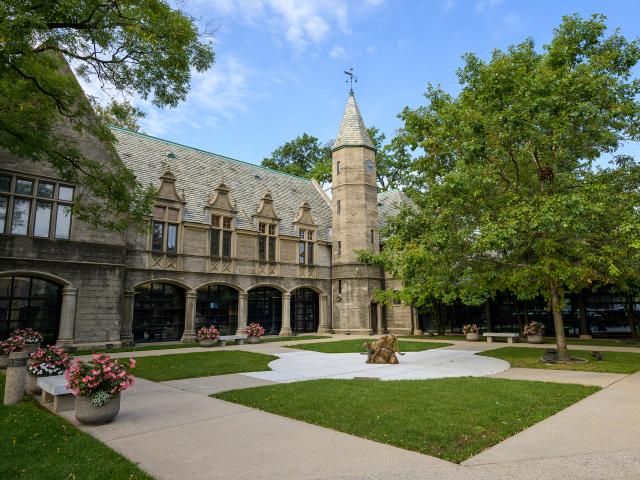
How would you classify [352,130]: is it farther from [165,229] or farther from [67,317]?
[67,317]

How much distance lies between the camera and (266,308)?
29172mm

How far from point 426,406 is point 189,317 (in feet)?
60.8

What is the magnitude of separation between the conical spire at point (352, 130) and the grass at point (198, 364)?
63.4ft

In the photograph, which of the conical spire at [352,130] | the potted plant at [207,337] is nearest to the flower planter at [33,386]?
the potted plant at [207,337]

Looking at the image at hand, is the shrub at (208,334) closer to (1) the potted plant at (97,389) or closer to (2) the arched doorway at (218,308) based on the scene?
(2) the arched doorway at (218,308)

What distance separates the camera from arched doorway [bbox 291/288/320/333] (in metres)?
30.8

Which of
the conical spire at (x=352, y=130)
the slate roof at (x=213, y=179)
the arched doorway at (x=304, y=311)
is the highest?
the conical spire at (x=352, y=130)

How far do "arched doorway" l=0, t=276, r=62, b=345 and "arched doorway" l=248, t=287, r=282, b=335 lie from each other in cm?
1158

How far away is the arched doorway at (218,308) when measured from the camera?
2548 centimetres

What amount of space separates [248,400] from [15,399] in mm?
4964

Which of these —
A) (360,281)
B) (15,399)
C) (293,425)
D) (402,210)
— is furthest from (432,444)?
(360,281)

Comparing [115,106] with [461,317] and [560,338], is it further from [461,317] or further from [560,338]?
[461,317]

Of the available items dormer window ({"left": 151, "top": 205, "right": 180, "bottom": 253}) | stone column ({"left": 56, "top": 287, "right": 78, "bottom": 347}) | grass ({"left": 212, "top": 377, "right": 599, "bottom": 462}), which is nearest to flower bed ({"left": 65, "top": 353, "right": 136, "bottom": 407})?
grass ({"left": 212, "top": 377, "right": 599, "bottom": 462})

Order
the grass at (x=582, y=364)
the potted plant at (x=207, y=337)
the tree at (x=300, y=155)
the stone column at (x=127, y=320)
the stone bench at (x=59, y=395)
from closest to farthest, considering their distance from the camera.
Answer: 1. the stone bench at (x=59, y=395)
2. the grass at (x=582, y=364)
3. the stone column at (x=127, y=320)
4. the potted plant at (x=207, y=337)
5. the tree at (x=300, y=155)
